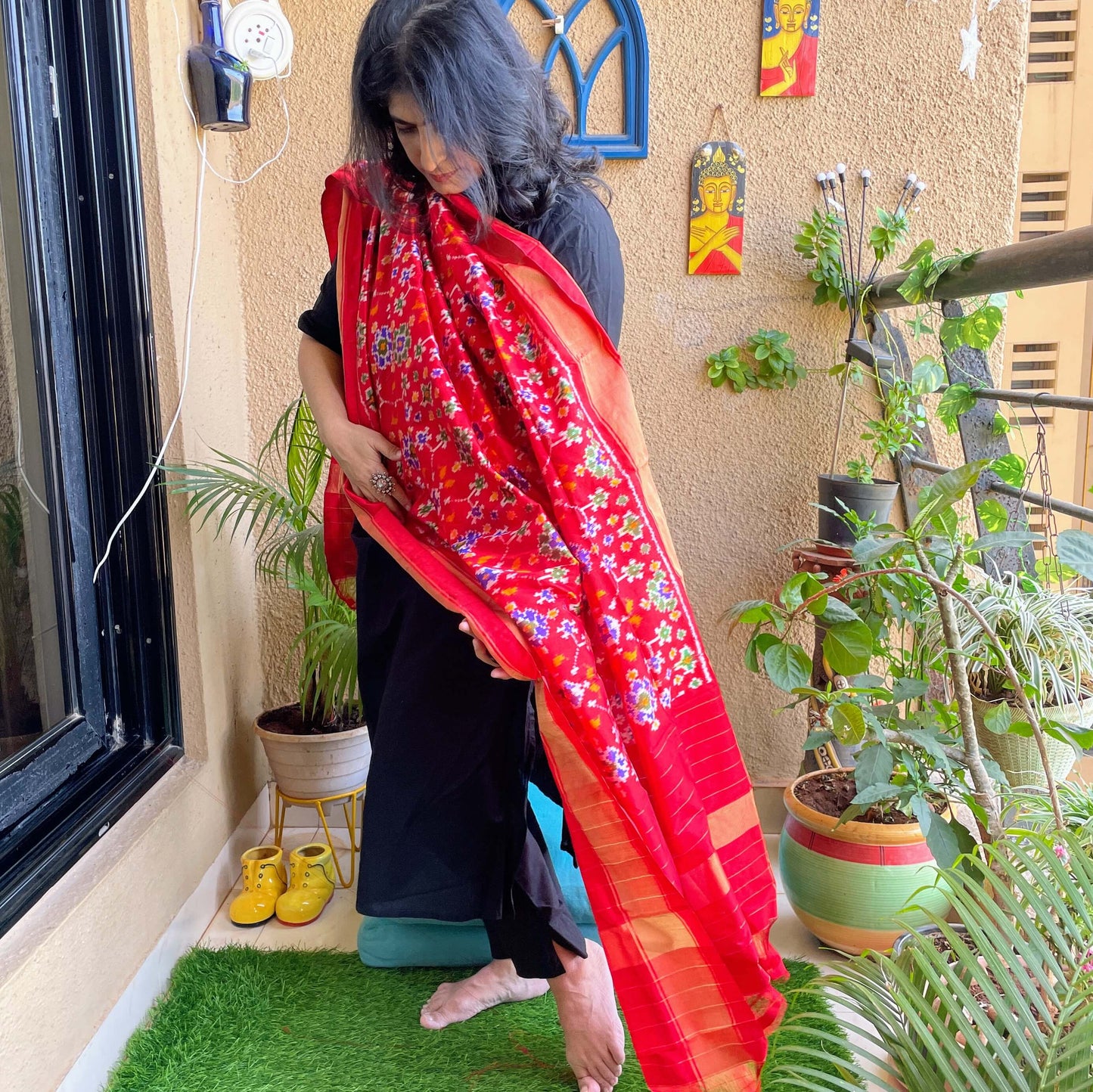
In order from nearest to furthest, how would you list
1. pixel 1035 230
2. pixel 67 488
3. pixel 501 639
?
1. pixel 501 639
2. pixel 67 488
3. pixel 1035 230

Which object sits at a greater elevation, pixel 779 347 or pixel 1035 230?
pixel 1035 230

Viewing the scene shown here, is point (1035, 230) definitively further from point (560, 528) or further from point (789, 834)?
point (560, 528)

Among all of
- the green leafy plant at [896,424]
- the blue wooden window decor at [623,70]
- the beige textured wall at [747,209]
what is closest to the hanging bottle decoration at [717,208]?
the beige textured wall at [747,209]

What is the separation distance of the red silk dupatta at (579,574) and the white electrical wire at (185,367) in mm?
633

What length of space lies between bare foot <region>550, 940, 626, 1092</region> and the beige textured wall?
0.90 metres

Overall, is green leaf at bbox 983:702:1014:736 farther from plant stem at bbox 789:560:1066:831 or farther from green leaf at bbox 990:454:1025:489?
green leaf at bbox 990:454:1025:489

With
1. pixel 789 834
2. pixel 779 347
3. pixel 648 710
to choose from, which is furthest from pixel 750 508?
pixel 648 710

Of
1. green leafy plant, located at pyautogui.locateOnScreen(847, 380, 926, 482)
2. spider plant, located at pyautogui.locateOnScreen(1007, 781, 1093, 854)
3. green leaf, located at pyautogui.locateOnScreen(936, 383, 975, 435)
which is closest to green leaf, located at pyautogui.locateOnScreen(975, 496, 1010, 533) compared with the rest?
green leaf, located at pyautogui.locateOnScreen(936, 383, 975, 435)

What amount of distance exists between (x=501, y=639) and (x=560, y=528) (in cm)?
16

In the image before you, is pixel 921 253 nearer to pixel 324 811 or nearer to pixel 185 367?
pixel 185 367

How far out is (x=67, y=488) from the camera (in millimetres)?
1431

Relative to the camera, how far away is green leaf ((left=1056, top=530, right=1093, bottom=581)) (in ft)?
3.50

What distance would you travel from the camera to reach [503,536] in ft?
3.62

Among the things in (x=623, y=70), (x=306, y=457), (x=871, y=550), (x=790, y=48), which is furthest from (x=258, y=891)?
(x=790, y=48)
